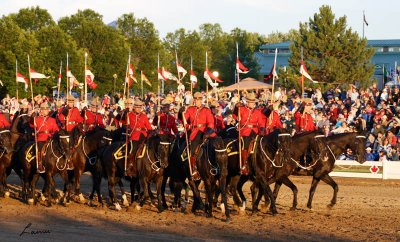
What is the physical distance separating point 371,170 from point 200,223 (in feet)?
40.7

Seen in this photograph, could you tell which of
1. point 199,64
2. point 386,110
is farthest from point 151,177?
point 199,64

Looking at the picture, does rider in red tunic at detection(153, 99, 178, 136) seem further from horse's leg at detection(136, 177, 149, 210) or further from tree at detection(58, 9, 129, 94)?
tree at detection(58, 9, 129, 94)

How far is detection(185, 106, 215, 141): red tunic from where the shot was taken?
20.1 m

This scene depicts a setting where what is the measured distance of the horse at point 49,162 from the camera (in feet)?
68.9

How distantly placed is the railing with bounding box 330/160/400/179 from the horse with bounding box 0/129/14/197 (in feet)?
40.6

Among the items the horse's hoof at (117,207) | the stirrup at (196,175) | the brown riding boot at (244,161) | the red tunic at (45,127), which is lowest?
the horse's hoof at (117,207)

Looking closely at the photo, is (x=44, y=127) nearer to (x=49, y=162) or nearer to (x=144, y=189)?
(x=49, y=162)

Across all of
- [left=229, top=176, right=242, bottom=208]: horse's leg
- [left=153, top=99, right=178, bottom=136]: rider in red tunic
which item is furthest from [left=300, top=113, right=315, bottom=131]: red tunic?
[left=153, top=99, right=178, bottom=136]: rider in red tunic

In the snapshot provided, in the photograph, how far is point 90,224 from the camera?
59.8 ft

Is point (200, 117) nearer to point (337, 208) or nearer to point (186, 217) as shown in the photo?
point (186, 217)

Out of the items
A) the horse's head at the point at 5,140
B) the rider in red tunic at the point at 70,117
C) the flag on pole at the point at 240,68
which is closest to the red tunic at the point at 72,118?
the rider in red tunic at the point at 70,117

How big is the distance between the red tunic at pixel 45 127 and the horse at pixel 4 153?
3.16 feet

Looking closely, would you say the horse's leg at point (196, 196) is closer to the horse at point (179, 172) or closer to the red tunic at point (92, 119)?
the horse at point (179, 172)

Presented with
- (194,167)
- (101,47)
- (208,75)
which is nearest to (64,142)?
(194,167)
